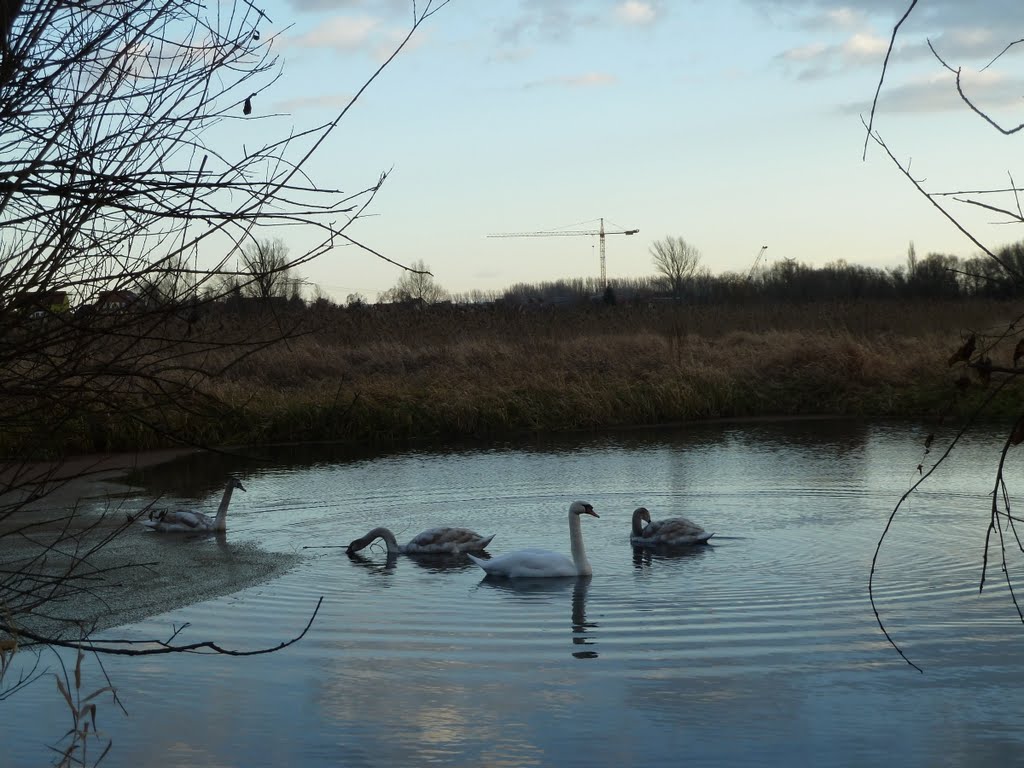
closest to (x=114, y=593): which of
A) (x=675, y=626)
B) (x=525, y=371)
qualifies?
(x=675, y=626)

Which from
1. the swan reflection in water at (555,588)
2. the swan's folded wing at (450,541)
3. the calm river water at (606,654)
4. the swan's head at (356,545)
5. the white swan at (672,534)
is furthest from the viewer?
the swan's head at (356,545)

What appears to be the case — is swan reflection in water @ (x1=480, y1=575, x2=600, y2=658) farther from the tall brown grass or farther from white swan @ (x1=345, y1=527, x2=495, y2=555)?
the tall brown grass

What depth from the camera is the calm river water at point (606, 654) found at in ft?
19.6

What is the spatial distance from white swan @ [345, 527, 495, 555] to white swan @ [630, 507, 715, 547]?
1.50 metres

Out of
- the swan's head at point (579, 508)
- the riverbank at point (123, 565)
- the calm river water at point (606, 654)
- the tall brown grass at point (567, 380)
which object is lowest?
the calm river water at point (606, 654)

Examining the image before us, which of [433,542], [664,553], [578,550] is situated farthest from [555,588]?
[433,542]

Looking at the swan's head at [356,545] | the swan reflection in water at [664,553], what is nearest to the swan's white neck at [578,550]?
the swan reflection in water at [664,553]

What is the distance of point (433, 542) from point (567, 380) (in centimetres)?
1295

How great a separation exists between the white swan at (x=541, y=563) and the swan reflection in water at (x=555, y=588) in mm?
52

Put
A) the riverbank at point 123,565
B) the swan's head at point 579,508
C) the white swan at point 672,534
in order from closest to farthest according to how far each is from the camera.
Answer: the riverbank at point 123,565 < the swan's head at point 579,508 < the white swan at point 672,534

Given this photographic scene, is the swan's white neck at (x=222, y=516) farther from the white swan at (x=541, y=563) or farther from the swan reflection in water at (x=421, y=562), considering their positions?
the white swan at (x=541, y=563)

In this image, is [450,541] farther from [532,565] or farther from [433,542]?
[532,565]

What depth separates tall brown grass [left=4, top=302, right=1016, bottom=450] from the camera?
21938 mm

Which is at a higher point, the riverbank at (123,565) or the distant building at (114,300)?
the distant building at (114,300)
